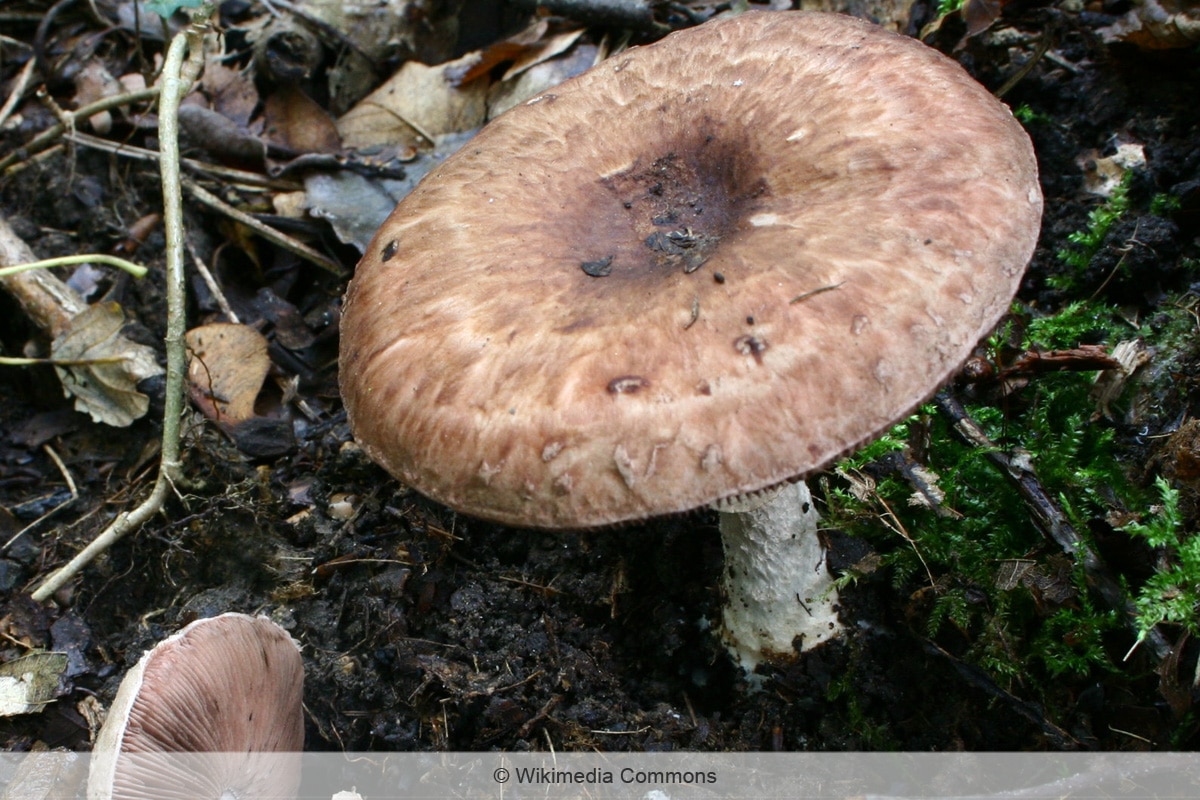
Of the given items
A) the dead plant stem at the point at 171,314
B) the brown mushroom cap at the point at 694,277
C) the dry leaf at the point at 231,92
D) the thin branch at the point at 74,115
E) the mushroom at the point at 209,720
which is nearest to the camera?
the brown mushroom cap at the point at 694,277

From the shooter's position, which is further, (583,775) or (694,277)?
(583,775)

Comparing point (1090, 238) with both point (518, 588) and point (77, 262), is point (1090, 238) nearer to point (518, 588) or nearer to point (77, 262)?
point (518, 588)

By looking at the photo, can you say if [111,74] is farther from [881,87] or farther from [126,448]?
[881,87]

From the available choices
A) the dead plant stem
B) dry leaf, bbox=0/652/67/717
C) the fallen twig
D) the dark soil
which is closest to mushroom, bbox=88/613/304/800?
the dark soil

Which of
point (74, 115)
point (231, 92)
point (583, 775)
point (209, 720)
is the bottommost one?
point (583, 775)

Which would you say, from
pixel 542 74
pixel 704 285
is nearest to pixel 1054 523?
pixel 704 285

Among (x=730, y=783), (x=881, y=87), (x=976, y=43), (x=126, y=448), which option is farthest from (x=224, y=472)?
(x=976, y=43)

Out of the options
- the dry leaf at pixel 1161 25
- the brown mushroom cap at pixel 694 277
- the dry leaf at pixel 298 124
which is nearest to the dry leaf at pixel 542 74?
the dry leaf at pixel 298 124

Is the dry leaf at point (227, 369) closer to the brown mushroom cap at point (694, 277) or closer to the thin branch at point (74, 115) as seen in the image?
the thin branch at point (74, 115)
